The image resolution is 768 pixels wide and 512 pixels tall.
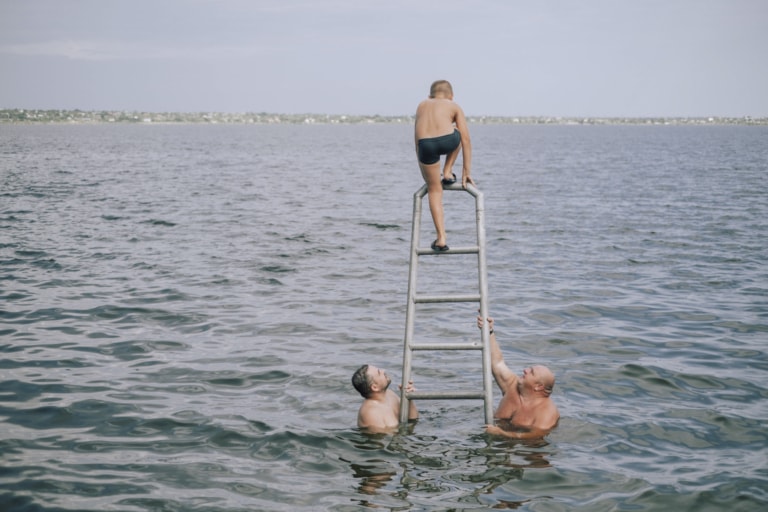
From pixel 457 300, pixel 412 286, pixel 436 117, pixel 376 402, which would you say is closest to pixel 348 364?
pixel 376 402

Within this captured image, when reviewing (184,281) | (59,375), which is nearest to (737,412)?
(59,375)

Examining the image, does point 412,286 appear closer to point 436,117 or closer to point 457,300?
point 457,300

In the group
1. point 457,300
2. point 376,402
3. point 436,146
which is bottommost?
point 376,402

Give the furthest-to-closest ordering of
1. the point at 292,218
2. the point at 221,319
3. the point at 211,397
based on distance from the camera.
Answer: the point at 292,218
the point at 221,319
the point at 211,397

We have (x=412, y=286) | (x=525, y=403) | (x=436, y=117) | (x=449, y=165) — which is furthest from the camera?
(x=525, y=403)

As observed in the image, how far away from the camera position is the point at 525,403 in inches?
400

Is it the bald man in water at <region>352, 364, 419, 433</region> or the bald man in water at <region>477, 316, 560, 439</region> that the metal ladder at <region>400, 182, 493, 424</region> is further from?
the bald man in water at <region>477, 316, 560, 439</region>

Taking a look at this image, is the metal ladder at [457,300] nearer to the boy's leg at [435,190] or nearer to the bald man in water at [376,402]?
the boy's leg at [435,190]

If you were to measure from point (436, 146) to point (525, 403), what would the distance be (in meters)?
3.75

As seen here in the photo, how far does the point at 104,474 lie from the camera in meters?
8.95

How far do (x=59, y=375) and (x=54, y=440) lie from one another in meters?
2.77

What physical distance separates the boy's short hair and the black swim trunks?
58cm

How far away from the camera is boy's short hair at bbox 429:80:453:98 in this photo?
9.09m

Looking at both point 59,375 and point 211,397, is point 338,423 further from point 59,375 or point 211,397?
point 59,375
